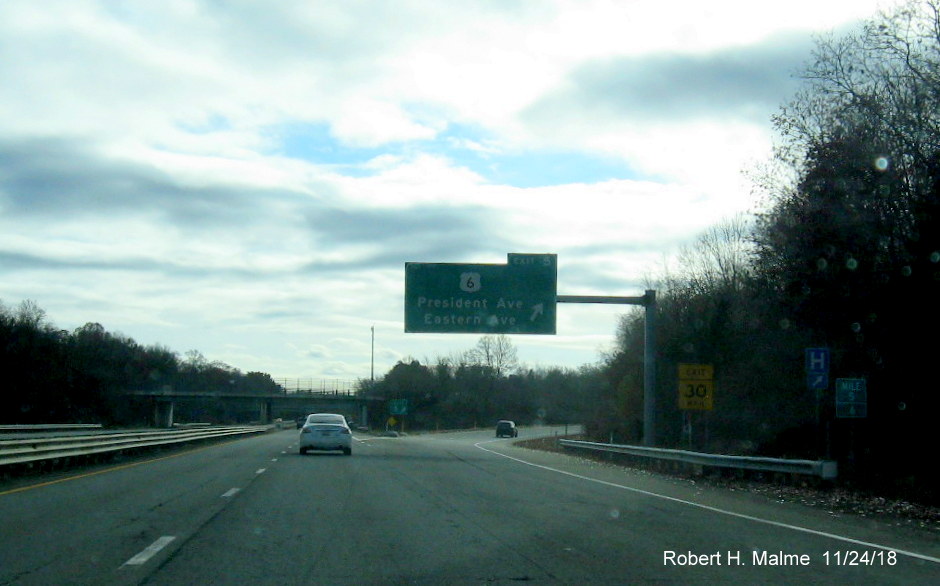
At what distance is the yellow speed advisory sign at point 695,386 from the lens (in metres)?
26.9

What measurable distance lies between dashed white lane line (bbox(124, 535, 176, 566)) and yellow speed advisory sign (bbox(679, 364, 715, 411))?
58.9ft

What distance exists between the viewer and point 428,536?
1205 cm

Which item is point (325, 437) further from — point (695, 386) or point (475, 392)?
point (475, 392)

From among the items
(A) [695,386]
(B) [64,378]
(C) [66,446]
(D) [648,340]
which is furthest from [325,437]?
(B) [64,378]

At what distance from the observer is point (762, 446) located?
33000 mm

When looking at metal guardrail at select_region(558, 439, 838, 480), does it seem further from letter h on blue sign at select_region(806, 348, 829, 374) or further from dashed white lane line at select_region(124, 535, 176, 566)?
dashed white lane line at select_region(124, 535, 176, 566)

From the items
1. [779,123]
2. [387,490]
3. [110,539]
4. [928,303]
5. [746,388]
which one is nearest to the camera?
[110,539]

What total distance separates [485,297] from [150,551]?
21.6m

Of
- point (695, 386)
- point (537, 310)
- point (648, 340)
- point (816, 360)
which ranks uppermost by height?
point (537, 310)

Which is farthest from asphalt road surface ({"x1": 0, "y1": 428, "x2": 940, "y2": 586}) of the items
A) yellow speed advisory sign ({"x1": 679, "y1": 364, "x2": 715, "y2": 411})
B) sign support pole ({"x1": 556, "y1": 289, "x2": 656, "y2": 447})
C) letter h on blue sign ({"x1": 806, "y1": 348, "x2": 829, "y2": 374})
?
sign support pole ({"x1": 556, "y1": 289, "x2": 656, "y2": 447})

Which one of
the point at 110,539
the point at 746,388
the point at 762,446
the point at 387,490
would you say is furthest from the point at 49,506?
the point at 746,388

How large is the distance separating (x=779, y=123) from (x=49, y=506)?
2243 centimetres

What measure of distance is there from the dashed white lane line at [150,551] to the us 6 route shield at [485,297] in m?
20.4

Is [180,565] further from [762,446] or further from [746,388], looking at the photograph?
[746,388]
